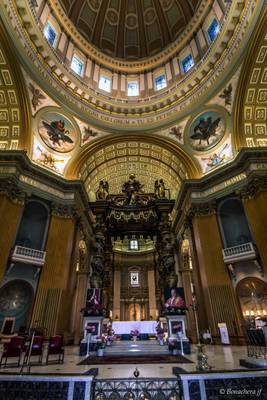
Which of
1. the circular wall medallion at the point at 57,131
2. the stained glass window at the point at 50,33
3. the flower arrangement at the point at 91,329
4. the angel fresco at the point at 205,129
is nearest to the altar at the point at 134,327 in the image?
the flower arrangement at the point at 91,329

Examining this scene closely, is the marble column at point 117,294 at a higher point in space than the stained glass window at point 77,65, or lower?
lower

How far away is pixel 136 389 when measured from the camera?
3.43 metres

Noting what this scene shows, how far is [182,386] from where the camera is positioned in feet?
11.6

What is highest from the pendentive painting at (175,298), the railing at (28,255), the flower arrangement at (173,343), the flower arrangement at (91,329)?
the railing at (28,255)

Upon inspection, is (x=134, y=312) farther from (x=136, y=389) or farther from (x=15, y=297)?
(x=136, y=389)

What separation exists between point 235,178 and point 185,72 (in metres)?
11.5

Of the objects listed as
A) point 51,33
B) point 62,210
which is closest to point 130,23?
point 51,33

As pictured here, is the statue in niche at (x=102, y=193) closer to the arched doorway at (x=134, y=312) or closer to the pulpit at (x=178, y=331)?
the pulpit at (x=178, y=331)

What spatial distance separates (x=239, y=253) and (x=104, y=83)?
19.3 metres

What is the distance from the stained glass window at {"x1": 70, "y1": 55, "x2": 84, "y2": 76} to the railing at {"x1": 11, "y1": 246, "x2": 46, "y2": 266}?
1564cm

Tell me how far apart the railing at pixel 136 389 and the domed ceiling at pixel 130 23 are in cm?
2601

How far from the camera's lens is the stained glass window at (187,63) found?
63.8ft

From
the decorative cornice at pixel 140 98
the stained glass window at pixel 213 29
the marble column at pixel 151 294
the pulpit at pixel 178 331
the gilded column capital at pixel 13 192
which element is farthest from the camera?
the marble column at pixel 151 294

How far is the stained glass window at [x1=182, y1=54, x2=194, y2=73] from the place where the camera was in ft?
63.8
